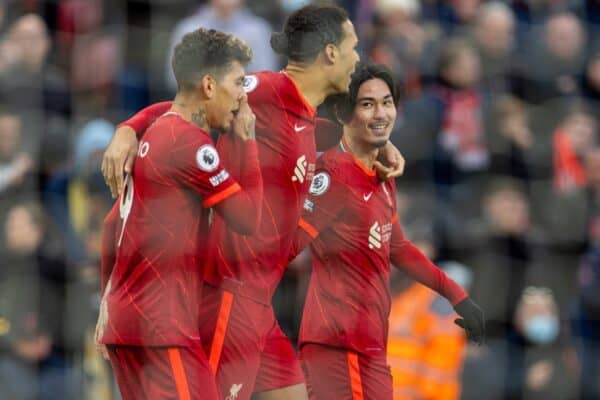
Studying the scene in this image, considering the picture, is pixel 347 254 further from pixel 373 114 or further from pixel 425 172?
pixel 425 172

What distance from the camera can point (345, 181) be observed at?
445cm

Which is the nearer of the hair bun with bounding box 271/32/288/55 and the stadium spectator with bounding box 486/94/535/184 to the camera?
the hair bun with bounding box 271/32/288/55

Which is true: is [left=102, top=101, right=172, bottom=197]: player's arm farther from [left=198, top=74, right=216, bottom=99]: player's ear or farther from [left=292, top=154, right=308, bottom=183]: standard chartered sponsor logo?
[left=292, top=154, right=308, bottom=183]: standard chartered sponsor logo

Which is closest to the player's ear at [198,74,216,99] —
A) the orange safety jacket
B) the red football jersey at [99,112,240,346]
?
the red football jersey at [99,112,240,346]

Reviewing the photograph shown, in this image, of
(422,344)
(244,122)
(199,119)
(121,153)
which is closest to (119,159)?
(121,153)

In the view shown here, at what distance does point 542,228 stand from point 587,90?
77cm

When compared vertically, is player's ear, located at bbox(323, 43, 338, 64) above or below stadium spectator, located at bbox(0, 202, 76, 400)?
above

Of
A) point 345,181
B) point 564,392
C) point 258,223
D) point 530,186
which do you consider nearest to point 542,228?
point 530,186

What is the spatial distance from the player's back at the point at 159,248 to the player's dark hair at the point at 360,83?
727 millimetres

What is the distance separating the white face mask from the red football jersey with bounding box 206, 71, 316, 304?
1.84m

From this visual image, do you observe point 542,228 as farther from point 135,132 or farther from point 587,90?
point 135,132

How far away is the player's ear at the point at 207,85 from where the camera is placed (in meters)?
3.92

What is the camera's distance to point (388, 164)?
4496 millimetres

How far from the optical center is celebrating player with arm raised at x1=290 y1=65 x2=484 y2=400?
14.5 feet
